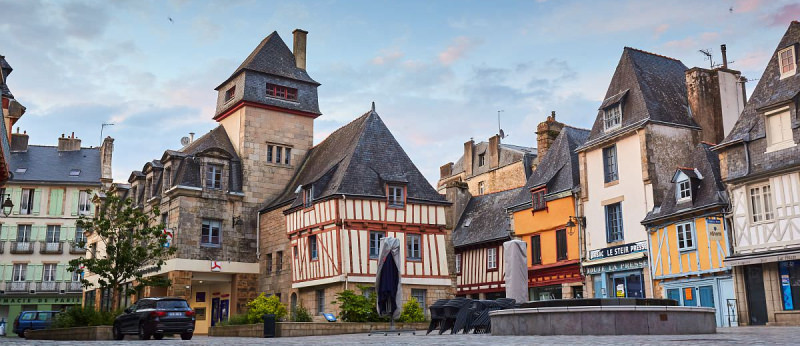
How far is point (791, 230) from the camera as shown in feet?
64.5

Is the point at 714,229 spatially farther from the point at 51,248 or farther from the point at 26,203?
the point at 26,203

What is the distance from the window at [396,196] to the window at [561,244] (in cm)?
564

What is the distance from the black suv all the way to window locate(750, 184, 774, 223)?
570 inches

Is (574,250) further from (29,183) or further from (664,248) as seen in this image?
(29,183)

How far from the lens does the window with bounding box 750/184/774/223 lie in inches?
804

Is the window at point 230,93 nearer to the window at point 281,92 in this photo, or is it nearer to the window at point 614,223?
the window at point 281,92

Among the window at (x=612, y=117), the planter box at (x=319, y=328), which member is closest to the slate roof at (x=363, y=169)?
the window at (x=612, y=117)

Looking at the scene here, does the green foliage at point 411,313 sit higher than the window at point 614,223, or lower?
lower

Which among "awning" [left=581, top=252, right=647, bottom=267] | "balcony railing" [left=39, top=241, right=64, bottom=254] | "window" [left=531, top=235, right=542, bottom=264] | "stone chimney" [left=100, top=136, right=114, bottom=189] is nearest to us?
"awning" [left=581, top=252, right=647, bottom=267]

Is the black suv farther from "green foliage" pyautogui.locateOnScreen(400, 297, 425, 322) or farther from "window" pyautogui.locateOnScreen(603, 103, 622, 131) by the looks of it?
"window" pyautogui.locateOnScreen(603, 103, 622, 131)

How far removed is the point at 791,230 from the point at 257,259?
20511 millimetres

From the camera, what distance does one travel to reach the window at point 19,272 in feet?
144

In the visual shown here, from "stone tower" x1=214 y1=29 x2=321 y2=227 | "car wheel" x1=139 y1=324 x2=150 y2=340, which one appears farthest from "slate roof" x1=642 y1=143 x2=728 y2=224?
"stone tower" x1=214 y1=29 x2=321 y2=227

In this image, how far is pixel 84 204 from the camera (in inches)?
1812
